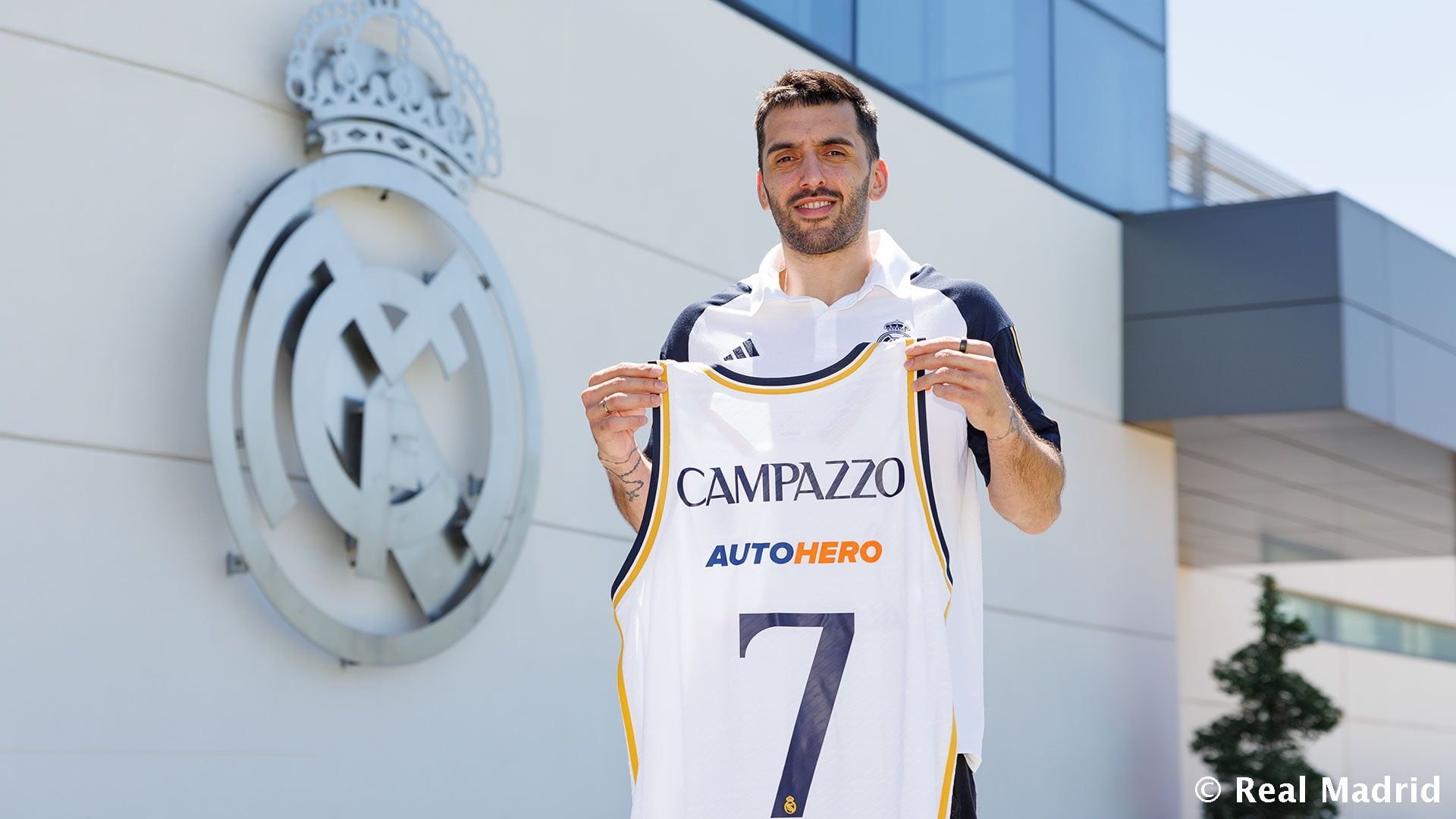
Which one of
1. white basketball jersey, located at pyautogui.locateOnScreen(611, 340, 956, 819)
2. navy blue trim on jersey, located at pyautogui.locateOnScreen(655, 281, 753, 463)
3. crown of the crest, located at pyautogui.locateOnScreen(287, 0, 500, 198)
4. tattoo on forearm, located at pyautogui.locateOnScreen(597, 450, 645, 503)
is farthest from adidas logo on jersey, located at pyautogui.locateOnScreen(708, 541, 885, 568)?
crown of the crest, located at pyautogui.locateOnScreen(287, 0, 500, 198)

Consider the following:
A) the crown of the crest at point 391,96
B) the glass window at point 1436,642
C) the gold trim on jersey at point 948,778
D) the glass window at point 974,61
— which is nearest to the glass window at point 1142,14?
the glass window at point 974,61

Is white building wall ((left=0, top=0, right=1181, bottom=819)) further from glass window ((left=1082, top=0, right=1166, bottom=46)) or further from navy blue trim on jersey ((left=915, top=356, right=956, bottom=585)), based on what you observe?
navy blue trim on jersey ((left=915, top=356, right=956, bottom=585))

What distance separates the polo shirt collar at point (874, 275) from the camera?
3146mm

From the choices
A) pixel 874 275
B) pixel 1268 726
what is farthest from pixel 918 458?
pixel 1268 726

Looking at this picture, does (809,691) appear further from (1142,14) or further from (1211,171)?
(1211,171)

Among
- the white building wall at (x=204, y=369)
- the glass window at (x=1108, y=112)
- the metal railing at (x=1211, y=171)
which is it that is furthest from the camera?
the metal railing at (x=1211, y=171)

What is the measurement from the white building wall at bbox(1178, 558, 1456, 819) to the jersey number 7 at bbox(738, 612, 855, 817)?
1287 centimetres

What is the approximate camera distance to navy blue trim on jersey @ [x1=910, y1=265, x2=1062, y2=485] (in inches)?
117

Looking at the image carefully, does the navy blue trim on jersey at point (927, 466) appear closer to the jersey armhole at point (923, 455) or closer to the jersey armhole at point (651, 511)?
the jersey armhole at point (923, 455)

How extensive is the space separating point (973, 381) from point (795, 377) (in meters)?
0.49

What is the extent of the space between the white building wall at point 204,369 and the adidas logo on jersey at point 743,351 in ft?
9.19

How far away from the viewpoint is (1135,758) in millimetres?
11117

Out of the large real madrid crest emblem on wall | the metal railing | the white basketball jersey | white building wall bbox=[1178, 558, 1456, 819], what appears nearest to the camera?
the white basketball jersey

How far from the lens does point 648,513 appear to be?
3018 millimetres
